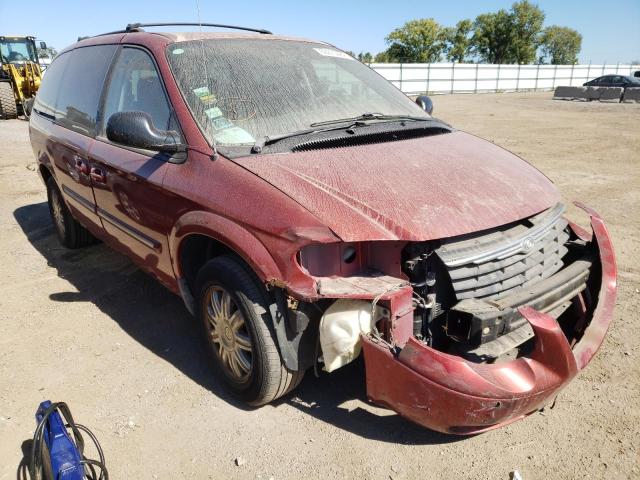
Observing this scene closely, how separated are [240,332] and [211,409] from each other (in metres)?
0.50

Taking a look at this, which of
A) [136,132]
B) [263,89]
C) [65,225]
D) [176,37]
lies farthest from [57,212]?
[263,89]

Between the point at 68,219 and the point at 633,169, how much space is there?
8549 millimetres

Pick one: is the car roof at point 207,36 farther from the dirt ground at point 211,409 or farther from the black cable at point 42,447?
the black cable at point 42,447

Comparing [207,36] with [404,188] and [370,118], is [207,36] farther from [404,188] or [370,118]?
[404,188]

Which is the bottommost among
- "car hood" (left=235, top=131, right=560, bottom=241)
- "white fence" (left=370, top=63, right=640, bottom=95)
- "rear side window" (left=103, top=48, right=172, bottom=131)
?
"white fence" (left=370, top=63, right=640, bottom=95)

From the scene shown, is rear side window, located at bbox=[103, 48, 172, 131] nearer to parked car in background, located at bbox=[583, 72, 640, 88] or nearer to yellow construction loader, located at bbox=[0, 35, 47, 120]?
yellow construction loader, located at bbox=[0, 35, 47, 120]

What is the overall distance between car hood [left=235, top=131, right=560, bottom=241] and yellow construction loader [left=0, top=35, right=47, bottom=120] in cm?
1589

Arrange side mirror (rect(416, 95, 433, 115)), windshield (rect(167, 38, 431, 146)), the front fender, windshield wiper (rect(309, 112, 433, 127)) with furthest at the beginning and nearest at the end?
side mirror (rect(416, 95, 433, 115))
windshield wiper (rect(309, 112, 433, 127))
windshield (rect(167, 38, 431, 146))
the front fender

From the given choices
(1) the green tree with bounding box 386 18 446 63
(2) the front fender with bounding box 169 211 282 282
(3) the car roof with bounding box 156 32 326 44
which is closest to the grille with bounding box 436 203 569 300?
(2) the front fender with bounding box 169 211 282 282

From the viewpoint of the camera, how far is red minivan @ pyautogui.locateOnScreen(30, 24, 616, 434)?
2.03 meters

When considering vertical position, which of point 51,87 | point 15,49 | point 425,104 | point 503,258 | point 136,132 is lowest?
point 503,258

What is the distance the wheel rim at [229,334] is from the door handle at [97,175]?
1.28 m

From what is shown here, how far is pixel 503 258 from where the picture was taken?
2.21 m

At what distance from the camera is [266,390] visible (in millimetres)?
2436
